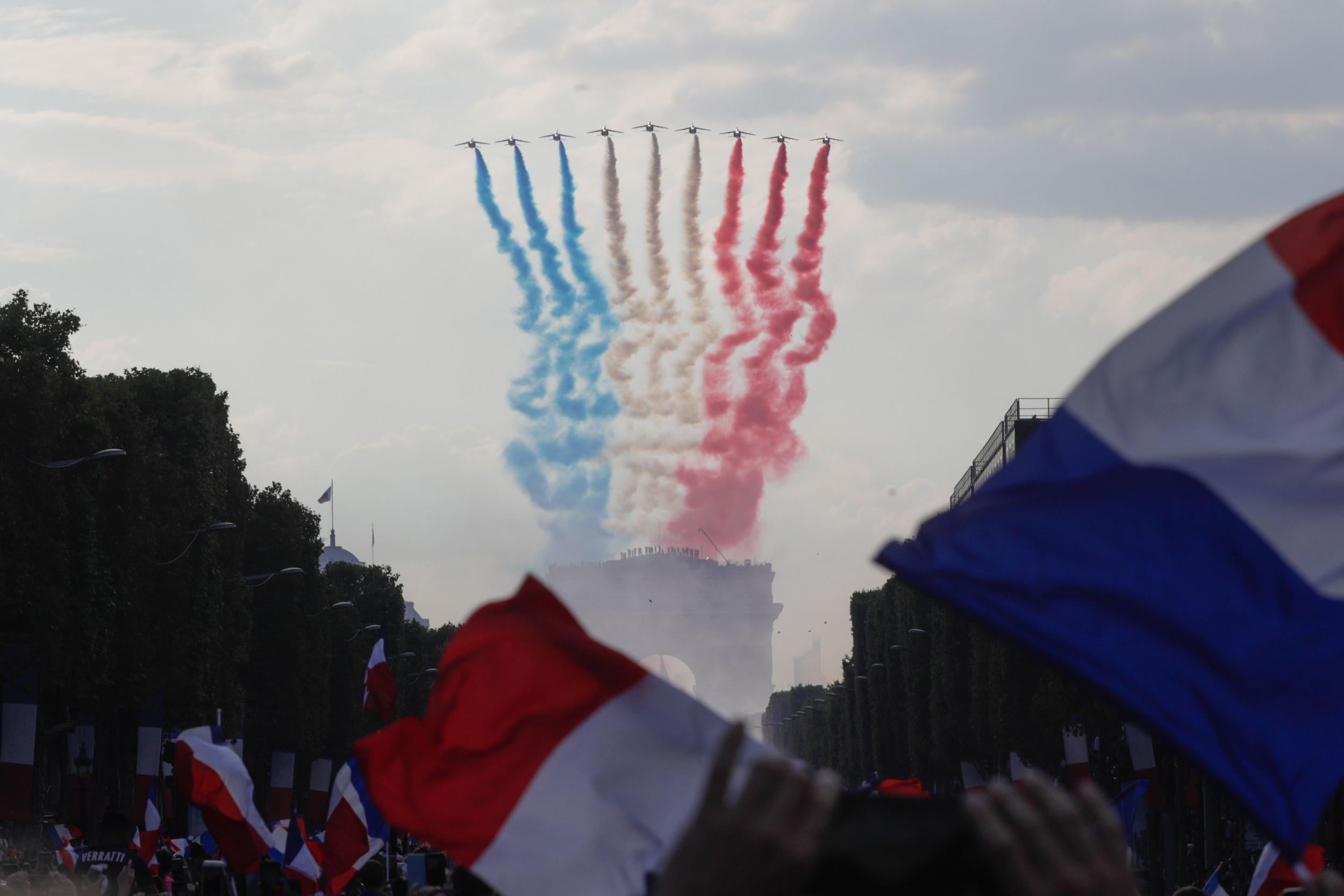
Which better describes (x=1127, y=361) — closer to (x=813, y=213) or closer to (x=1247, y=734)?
(x=1247, y=734)

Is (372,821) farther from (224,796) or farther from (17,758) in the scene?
(17,758)

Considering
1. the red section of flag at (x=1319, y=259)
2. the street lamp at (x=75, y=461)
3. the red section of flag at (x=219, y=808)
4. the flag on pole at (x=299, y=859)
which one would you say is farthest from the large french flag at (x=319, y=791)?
the red section of flag at (x=1319, y=259)

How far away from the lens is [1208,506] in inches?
249

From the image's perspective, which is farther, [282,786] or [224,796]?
[282,786]

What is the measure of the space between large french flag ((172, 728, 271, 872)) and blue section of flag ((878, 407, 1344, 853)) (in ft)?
37.3

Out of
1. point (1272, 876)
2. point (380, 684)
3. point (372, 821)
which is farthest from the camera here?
point (380, 684)

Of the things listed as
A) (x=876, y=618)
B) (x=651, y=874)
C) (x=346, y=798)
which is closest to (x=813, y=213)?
(x=876, y=618)

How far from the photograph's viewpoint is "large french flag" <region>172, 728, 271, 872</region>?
16516 mm

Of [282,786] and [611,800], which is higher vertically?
[282,786]

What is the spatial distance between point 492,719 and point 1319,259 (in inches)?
138

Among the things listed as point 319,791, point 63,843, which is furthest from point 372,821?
point 319,791

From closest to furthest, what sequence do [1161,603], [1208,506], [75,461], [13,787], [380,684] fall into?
[1161,603]
[1208,506]
[13,787]
[380,684]
[75,461]

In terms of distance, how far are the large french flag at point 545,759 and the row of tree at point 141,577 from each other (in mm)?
33940

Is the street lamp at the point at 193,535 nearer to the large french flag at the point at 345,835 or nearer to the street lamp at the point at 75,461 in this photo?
the street lamp at the point at 75,461
